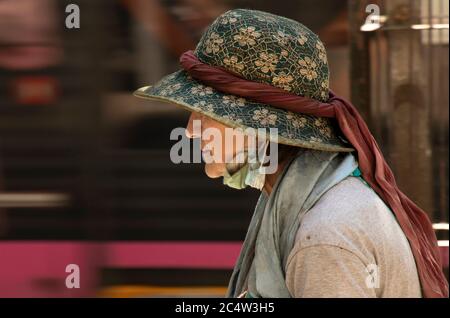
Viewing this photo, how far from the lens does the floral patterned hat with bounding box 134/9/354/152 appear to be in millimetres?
1453

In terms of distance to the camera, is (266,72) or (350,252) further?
(266,72)

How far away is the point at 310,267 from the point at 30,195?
2868mm

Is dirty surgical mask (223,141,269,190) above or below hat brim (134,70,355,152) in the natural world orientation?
below

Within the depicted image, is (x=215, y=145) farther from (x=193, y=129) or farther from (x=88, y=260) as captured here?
(x=88, y=260)

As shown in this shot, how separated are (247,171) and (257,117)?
0.56ft

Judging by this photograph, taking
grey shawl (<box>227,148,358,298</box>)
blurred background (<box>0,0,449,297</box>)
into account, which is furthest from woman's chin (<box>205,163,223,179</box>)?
blurred background (<box>0,0,449,297</box>)

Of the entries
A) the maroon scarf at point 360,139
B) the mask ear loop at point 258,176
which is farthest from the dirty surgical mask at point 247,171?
the maroon scarf at point 360,139

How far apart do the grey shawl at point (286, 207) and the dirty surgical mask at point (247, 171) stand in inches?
2.6

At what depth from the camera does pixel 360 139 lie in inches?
60.6

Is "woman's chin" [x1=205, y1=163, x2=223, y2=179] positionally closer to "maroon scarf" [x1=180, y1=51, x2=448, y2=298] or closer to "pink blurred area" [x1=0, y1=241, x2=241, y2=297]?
"maroon scarf" [x1=180, y1=51, x2=448, y2=298]

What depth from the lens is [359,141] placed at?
153cm

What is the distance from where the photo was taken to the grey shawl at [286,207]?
1426 millimetres

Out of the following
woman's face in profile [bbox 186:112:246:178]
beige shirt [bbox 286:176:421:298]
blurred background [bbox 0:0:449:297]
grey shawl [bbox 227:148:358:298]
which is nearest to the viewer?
beige shirt [bbox 286:176:421:298]

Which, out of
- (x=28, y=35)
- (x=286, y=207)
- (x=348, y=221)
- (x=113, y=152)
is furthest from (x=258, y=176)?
(x=28, y=35)
